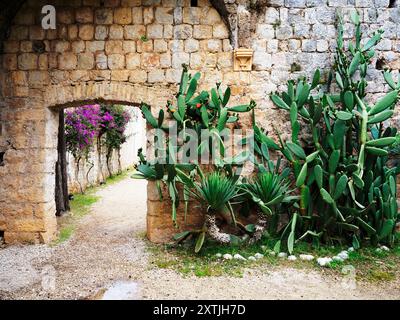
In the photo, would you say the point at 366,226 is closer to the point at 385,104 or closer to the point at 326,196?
the point at 326,196

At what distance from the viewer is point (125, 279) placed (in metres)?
3.34

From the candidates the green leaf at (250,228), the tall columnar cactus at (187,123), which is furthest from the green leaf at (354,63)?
the green leaf at (250,228)

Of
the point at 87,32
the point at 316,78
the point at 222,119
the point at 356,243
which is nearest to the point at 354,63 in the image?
the point at 316,78

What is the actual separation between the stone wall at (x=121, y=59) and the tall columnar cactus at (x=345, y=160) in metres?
0.49

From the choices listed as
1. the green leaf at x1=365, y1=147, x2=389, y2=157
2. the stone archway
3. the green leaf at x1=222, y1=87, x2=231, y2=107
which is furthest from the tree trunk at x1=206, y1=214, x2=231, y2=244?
the green leaf at x1=365, y1=147, x2=389, y2=157

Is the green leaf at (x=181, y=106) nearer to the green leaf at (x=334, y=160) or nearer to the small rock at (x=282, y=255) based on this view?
the green leaf at (x=334, y=160)

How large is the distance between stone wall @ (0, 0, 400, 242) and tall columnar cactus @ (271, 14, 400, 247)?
0.49m

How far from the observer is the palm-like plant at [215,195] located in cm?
370

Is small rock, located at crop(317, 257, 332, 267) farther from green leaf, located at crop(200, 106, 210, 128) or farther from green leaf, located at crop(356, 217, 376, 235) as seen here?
green leaf, located at crop(200, 106, 210, 128)

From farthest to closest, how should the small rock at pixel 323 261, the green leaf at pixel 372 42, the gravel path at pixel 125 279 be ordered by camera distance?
the green leaf at pixel 372 42, the small rock at pixel 323 261, the gravel path at pixel 125 279

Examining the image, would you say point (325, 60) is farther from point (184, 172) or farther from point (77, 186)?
point (77, 186)

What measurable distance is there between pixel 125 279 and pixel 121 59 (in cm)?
272

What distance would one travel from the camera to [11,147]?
432cm
